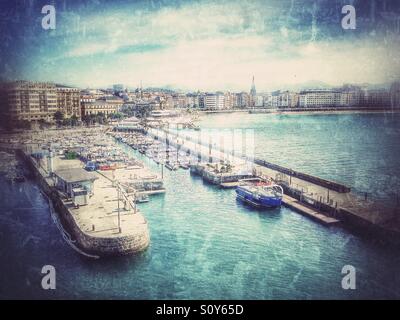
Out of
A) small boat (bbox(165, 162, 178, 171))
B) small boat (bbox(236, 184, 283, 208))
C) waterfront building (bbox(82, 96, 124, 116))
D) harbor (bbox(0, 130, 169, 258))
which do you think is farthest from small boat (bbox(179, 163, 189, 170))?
waterfront building (bbox(82, 96, 124, 116))

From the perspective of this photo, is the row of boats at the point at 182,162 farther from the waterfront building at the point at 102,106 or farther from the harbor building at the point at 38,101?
the harbor building at the point at 38,101

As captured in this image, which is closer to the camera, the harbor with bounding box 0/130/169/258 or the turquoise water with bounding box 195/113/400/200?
the harbor with bounding box 0/130/169/258

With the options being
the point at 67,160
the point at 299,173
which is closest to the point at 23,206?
the point at 67,160

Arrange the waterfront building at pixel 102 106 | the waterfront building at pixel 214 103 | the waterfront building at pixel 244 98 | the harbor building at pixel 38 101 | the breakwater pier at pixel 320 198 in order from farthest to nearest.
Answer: the waterfront building at pixel 214 103 → the waterfront building at pixel 244 98 → the waterfront building at pixel 102 106 → the harbor building at pixel 38 101 → the breakwater pier at pixel 320 198

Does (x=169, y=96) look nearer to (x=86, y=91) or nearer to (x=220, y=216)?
(x=86, y=91)

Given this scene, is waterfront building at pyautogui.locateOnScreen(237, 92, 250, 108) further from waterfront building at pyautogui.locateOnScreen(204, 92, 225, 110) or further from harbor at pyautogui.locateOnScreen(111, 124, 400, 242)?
harbor at pyautogui.locateOnScreen(111, 124, 400, 242)

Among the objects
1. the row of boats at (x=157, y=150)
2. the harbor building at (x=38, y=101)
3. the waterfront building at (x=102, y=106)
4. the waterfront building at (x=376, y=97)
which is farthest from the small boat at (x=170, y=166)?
the waterfront building at (x=376, y=97)

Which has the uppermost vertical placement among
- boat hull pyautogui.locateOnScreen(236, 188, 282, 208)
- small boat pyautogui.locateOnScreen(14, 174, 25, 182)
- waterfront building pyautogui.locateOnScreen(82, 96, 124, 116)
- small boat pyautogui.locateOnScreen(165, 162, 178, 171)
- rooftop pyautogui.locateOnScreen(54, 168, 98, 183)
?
waterfront building pyautogui.locateOnScreen(82, 96, 124, 116)
